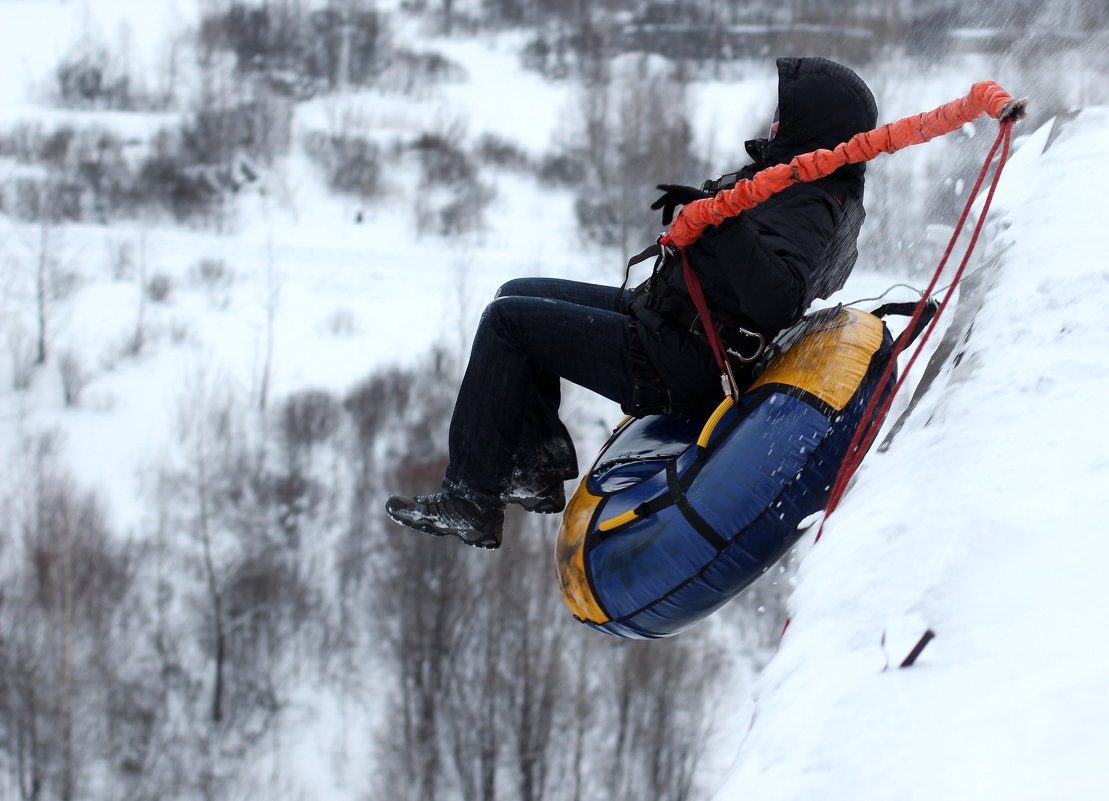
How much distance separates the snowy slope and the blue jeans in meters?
0.76

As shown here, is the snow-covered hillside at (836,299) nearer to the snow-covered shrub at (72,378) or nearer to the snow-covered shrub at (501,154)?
the snow-covered shrub at (72,378)

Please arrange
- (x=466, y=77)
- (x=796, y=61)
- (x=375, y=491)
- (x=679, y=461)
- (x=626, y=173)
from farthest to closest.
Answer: (x=466, y=77)
(x=626, y=173)
(x=375, y=491)
(x=679, y=461)
(x=796, y=61)

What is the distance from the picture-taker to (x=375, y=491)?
51.0 ft

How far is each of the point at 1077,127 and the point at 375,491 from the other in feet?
44.5

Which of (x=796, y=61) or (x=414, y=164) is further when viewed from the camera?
(x=414, y=164)

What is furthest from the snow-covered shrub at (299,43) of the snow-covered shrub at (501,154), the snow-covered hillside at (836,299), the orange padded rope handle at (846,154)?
the orange padded rope handle at (846,154)

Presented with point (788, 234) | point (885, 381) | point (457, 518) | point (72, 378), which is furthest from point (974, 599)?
point (72, 378)

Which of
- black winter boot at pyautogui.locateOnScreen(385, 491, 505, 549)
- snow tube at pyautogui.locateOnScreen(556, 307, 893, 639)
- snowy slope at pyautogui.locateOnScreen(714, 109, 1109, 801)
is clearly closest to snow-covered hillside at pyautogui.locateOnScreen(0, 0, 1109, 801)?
snowy slope at pyautogui.locateOnScreen(714, 109, 1109, 801)

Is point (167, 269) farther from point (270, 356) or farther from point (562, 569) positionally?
point (562, 569)

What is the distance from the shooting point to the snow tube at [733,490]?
2.23 m

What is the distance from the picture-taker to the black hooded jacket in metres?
2.12

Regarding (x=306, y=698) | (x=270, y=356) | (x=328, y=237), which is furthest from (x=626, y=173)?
(x=306, y=698)

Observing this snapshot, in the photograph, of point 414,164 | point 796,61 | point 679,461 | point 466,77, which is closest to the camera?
point 796,61

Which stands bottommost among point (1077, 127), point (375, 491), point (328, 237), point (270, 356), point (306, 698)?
point (306, 698)
